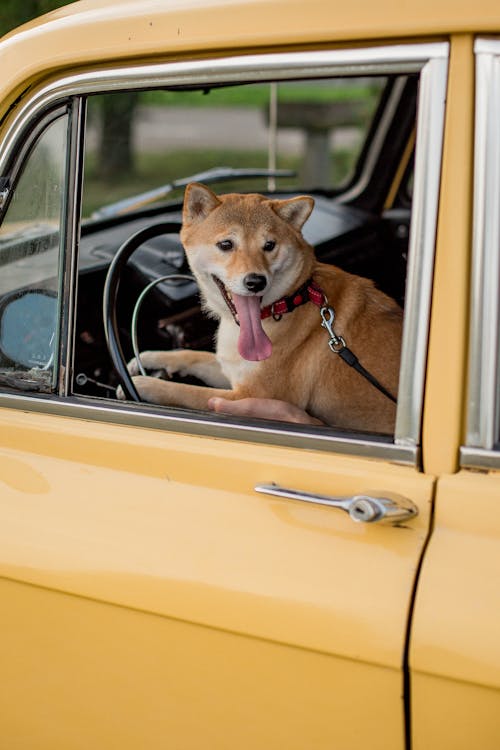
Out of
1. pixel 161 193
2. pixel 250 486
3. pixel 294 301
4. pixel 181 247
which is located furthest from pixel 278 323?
pixel 161 193

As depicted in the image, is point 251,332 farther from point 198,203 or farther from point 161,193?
point 161,193

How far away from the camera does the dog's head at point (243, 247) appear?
2652mm

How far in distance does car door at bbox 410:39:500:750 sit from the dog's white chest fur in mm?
1226

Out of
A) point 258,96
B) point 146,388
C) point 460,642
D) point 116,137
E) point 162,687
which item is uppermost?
point 258,96

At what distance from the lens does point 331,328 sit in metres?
2.39

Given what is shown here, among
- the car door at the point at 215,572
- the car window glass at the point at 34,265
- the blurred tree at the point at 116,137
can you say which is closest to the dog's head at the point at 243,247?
the car window glass at the point at 34,265

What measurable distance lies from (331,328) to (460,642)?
1210 millimetres

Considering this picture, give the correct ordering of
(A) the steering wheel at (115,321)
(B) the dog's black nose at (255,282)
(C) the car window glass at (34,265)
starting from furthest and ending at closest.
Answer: (B) the dog's black nose at (255,282), (A) the steering wheel at (115,321), (C) the car window glass at (34,265)

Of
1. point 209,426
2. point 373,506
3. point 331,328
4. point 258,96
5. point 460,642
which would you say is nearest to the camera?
point 460,642

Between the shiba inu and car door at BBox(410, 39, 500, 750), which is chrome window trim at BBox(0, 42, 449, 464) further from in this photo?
the shiba inu

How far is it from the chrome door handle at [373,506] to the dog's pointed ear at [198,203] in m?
1.47

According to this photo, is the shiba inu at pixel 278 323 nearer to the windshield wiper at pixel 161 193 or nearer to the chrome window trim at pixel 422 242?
the chrome window trim at pixel 422 242

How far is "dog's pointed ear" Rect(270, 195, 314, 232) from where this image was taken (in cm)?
275

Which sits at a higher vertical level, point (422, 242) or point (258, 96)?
point (258, 96)
